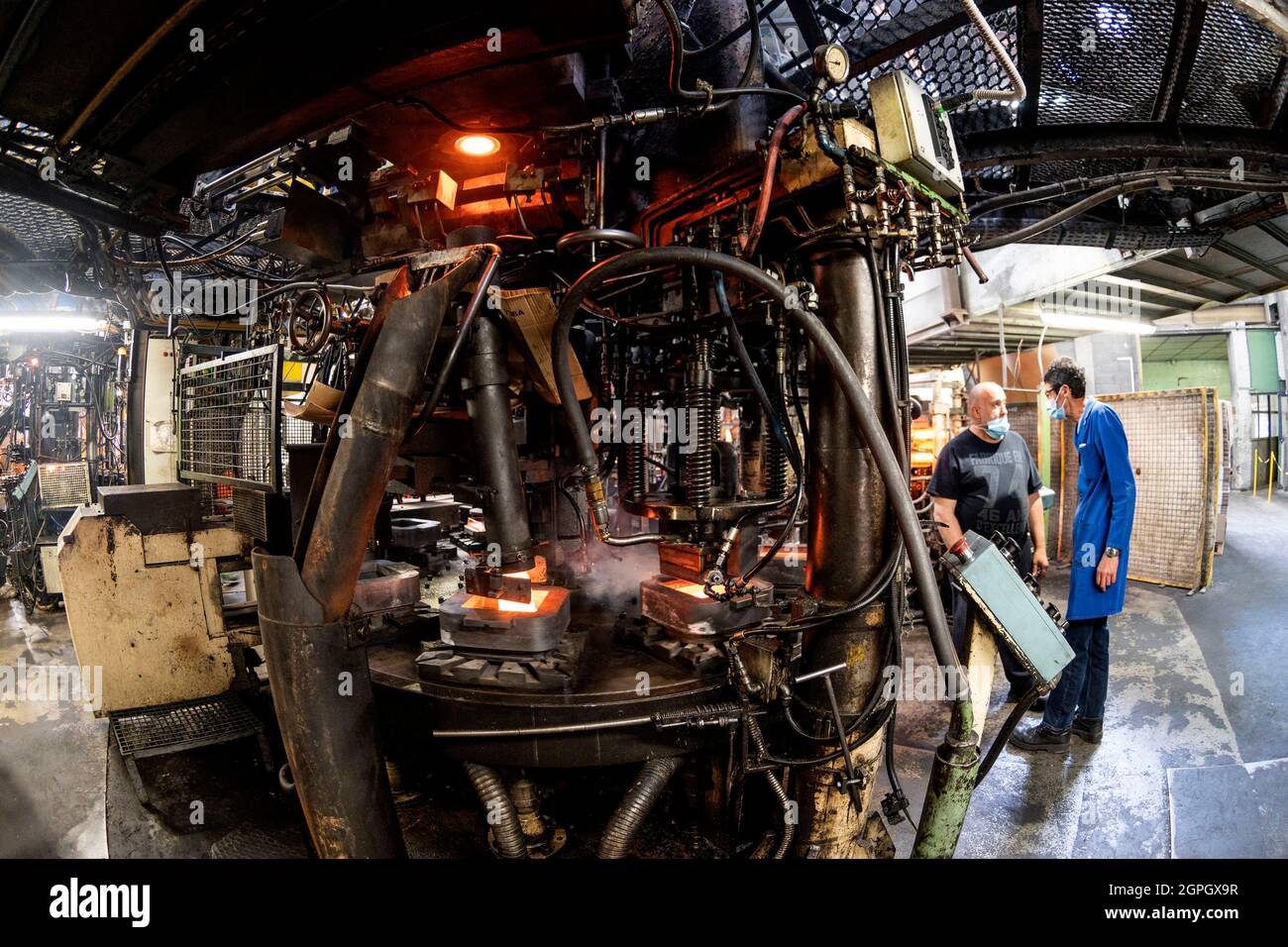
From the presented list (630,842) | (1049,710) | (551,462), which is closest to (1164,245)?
(1049,710)

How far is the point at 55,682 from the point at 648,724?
6367 mm

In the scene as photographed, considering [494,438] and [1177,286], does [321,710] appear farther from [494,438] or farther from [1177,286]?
[1177,286]

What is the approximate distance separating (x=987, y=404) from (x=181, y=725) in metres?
6.24

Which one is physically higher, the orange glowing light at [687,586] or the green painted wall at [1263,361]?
the green painted wall at [1263,361]

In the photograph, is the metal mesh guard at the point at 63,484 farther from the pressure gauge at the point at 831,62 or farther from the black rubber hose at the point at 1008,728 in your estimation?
the black rubber hose at the point at 1008,728

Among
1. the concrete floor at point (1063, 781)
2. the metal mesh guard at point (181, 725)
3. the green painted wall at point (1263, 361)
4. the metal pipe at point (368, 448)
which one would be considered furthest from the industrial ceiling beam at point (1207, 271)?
the green painted wall at point (1263, 361)

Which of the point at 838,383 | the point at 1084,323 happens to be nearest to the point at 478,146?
the point at 838,383

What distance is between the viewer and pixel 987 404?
4516 millimetres

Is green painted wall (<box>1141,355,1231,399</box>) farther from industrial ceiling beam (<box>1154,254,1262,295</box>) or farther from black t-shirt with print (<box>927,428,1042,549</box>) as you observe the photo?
black t-shirt with print (<box>927,428,1042,549</box>)

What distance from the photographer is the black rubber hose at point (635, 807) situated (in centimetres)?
261

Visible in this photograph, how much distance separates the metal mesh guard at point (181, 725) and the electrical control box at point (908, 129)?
4.96m

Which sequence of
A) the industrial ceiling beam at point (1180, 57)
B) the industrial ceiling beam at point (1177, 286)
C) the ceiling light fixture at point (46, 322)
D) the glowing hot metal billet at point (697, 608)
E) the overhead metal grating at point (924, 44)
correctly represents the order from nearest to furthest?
the industrial ceiling beam at point (1180, 57), the overhead metal grating at point (924, 44), the glowing hot metal billet at point (697, 608), the industrial ceiling beam at point (1177, 286), the ceiling light fixture at point (46, 322)
